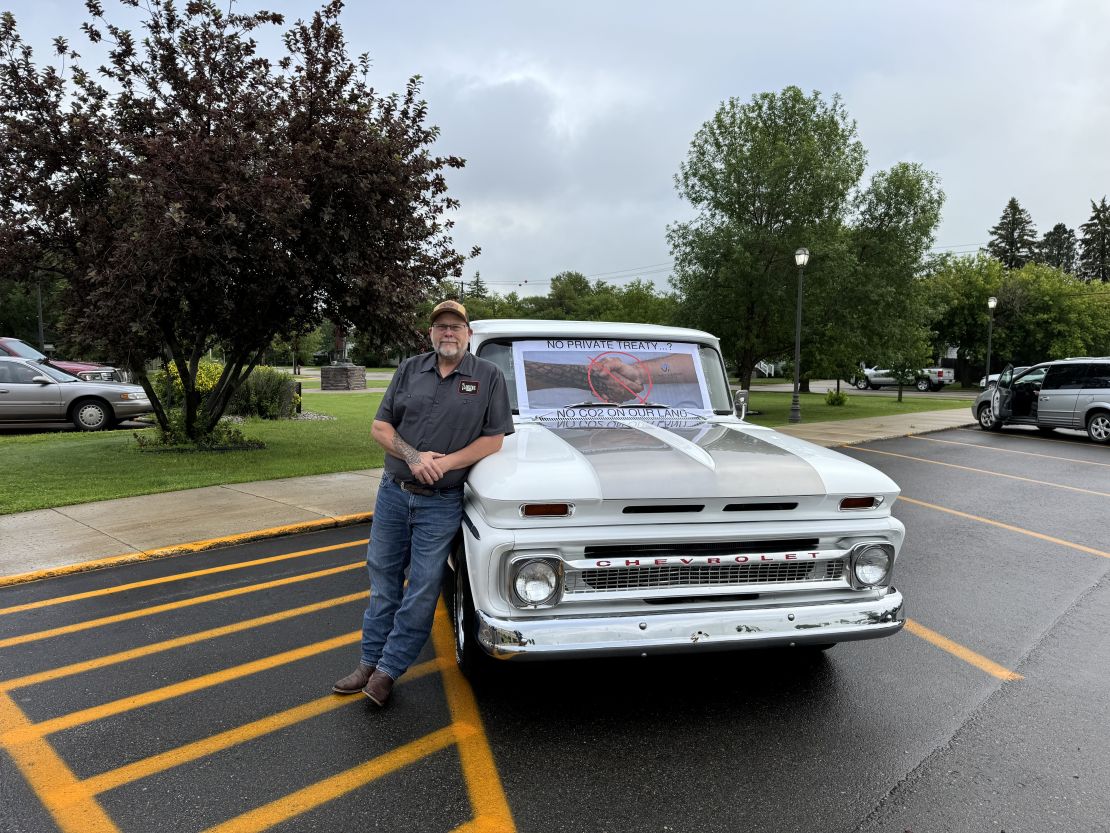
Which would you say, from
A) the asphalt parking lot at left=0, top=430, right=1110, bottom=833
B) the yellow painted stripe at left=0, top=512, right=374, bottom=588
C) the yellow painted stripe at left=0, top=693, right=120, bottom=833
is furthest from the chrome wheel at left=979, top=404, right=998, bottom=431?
the yellow painted stripe at left=0, top=693, right=120, bottom=833

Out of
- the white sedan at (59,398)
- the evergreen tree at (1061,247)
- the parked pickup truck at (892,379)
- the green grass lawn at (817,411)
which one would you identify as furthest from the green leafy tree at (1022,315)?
the evergreen tree at (1061,247)

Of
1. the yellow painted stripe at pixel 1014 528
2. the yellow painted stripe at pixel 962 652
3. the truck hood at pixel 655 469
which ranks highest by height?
the truck hood at pixel 655 469

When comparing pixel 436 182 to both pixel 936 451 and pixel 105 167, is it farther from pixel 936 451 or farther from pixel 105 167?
pixel 936 451

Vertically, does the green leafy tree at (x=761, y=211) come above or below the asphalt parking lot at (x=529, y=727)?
above

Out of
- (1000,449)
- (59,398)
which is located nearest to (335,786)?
(59,398)

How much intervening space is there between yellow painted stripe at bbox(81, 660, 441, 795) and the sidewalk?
3.18m

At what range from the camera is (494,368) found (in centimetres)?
332

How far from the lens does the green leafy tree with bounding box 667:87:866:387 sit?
60.0 feet

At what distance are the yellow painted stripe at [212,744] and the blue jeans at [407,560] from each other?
30 cm

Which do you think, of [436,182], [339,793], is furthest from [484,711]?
[436,182]

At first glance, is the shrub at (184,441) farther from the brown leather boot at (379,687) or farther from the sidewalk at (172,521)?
the brown leather boot at (379,687)

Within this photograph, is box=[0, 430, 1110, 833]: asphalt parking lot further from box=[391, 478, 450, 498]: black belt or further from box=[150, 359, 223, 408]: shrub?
box=[150, 359, 223, 408]: shrub

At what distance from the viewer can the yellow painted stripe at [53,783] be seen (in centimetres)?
244

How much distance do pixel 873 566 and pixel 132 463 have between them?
32.1ft
